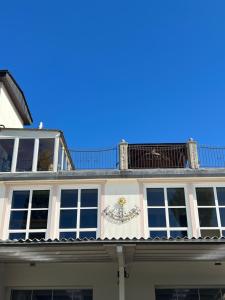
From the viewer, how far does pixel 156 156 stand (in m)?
15.5

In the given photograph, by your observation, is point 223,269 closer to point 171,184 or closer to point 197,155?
point 171,184

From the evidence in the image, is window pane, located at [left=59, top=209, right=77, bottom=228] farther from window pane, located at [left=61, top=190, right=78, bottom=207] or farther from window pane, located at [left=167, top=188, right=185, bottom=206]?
window pane, located at [left=167, top=188, right=185, bottom=206]

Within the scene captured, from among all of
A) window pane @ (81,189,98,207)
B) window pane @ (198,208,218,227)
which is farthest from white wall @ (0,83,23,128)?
window pane @ (198,208,218,227)

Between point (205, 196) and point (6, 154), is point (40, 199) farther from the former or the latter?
point (205, 196)

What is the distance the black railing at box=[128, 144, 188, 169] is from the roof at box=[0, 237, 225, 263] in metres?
4.65

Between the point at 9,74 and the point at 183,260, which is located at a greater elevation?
the point at 9,74

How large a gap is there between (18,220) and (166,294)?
552cm

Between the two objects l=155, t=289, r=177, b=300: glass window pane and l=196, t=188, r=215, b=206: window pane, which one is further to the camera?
l=196, t=188, r=215, b=206: window pane

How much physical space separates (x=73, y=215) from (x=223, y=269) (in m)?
5.21

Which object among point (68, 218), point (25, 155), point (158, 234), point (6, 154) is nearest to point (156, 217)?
point (158, 234)

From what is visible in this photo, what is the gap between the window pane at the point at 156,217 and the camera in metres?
13.5

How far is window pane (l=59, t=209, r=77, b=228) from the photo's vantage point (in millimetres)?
13625

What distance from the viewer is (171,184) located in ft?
46.4

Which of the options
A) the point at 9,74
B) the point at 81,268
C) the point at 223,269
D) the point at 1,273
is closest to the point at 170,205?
the point at 223,269
